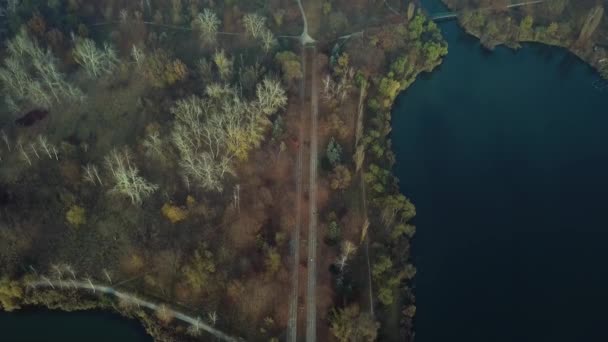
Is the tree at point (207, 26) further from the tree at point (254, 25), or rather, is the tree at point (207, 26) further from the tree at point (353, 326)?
the tree at point (353, 326)

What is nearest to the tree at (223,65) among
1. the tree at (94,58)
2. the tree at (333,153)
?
the tree at (94,58)

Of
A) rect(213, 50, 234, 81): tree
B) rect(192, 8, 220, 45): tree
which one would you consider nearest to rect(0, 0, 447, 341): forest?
rect(213, 50, 234, 81): tree

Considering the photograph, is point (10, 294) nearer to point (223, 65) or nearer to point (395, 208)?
point (223, 65)

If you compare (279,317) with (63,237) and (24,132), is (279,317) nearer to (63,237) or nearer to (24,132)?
(63,237)

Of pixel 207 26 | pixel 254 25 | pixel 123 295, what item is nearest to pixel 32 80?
pixel 207 26

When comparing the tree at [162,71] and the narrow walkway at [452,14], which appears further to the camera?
the narrow walkway at [452,14]

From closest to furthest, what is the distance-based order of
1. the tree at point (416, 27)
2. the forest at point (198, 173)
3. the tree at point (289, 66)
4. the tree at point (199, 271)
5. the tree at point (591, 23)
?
the tree at point (199, 271) → the forest at point (198, 173) → the tree at point (289, 66) → the tree at point (591, 23) → the tree at point (416, 27)

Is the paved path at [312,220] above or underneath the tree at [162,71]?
underneath
